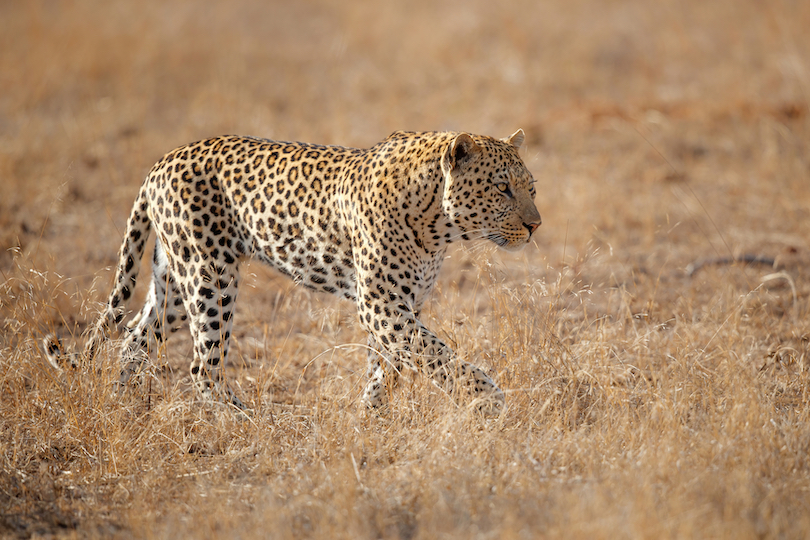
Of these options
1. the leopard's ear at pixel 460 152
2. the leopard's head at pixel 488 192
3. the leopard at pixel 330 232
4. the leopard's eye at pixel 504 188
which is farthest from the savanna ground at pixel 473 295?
the leopard's ear at pixel 460 152

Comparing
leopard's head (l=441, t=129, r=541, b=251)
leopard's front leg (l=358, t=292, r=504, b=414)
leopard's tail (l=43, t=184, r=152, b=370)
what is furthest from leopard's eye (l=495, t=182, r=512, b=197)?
leopard's tail (l=43, t=184, r=152, b=370)

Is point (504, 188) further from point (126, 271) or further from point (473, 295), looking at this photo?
point (126, 271)

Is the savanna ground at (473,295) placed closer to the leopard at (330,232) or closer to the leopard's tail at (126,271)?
the leopard at (330,232)

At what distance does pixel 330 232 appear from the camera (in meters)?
4.87

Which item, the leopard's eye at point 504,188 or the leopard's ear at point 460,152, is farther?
the leopard's eye at point 504,188

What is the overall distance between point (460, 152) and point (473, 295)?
52.3 inches

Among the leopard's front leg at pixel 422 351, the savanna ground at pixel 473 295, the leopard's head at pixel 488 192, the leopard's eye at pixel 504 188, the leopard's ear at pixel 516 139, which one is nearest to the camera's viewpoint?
the savanna ground at pixel 473 295

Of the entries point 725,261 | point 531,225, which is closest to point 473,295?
point 531,225

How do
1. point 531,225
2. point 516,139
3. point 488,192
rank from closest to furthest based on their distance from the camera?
point 488,192 → point 531,225 → point 516,139

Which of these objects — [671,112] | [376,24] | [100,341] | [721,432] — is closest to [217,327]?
[100,341]

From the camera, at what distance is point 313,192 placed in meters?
4.95

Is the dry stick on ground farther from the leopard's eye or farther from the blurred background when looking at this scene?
the leopard's eye

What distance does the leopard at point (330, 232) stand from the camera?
4.55 metres

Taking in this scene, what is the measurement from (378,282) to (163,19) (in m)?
14.2
